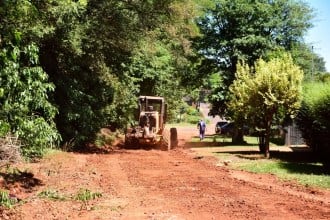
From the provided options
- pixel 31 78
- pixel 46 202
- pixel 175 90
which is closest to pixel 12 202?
pixel 46 202

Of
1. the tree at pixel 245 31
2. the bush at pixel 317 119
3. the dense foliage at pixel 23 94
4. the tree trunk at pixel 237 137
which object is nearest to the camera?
the dense foliage at pixel 23 94

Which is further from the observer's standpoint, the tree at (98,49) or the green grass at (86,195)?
the tree at (98,49)

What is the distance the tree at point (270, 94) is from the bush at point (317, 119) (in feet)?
2.10

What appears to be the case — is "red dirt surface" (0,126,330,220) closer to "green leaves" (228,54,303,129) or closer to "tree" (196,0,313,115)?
"green leaves" (228,54,303,129)

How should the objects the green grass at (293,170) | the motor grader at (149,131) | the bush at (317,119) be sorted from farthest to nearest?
the motor grader at (149,131)
the bush at (317,119)
the green grass at (293,170)

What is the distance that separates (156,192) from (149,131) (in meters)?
12.8

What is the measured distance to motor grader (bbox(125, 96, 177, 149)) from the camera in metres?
26.4

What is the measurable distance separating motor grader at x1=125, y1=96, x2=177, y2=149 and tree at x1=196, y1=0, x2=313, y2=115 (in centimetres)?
679

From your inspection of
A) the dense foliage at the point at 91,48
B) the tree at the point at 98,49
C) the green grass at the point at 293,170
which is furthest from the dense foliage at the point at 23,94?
the green grass at the point at 293,170

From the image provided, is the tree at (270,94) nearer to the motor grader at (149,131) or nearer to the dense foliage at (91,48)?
the dense foliage at (91,48)

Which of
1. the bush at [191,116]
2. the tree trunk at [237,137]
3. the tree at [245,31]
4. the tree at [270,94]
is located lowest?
the tree trunk at [237,137]

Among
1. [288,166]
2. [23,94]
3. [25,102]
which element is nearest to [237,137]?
[288,166]

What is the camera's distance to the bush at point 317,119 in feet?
61.8

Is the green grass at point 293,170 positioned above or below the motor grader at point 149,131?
below
